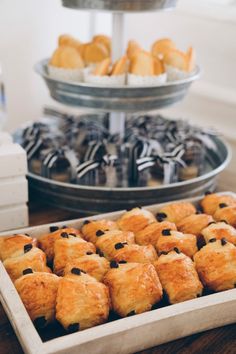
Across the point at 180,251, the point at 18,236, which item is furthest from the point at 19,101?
the point at 180,251

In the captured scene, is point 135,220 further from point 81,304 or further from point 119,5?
point 119,5

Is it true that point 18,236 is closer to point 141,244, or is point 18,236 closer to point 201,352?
point 141,244

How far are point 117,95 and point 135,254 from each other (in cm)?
38

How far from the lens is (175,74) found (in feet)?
3.85

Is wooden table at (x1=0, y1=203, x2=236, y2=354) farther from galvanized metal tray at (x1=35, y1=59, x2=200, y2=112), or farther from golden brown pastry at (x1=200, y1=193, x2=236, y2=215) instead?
galvanized metal tray at (x1=35, y1=59, x2=200, y2=112)

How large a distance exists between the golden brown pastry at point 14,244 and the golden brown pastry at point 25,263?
19 millimetres

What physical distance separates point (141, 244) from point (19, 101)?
32.9 inches

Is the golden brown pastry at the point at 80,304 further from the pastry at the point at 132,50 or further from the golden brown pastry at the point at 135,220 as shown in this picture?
the pastry at the point at 132,50

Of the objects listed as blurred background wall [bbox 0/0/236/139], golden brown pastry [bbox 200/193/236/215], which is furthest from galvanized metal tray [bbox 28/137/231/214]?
blurred background wall [bbox 0/0/236/139]

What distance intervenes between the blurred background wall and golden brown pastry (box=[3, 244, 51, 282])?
83 cm

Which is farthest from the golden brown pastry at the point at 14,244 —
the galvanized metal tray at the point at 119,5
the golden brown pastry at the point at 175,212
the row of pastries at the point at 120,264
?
the galvanized metal tray at the point at 119,5

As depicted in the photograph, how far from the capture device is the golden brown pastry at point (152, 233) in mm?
864

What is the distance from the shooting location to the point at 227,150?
4.15 feet

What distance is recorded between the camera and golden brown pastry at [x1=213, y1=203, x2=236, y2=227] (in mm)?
920
